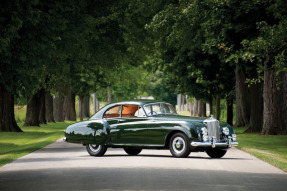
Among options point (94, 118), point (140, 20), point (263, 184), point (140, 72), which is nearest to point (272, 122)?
point (140, 20)

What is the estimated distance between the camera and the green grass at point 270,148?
647 inches

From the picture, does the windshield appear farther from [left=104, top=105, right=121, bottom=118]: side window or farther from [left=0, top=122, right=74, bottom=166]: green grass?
[left=0, top=122, right=74, bottom=166]: green grass

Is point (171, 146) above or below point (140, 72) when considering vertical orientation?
below

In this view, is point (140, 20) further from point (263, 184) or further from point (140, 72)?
point (140, 72)

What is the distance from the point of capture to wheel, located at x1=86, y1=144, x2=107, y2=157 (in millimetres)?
17455

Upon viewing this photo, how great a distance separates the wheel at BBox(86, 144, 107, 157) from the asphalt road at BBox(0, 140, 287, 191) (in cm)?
24

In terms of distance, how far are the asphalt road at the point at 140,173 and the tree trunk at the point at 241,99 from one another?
22951 millimetres

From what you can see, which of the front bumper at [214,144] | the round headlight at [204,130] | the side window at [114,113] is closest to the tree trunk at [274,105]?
the side window at [114,113]

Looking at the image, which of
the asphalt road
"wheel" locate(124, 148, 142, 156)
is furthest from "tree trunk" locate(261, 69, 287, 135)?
"wheel" locate(124, 148, 142, 156)

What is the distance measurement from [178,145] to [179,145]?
0.03m

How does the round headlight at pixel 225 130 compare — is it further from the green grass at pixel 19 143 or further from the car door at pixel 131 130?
the green grass at pixel 19 143

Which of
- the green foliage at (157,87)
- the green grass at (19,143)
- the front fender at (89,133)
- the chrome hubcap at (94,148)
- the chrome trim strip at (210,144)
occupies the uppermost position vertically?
the green foliage at (157,87)

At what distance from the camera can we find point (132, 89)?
3917 inches

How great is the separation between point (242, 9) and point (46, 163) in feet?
A: 52.2
